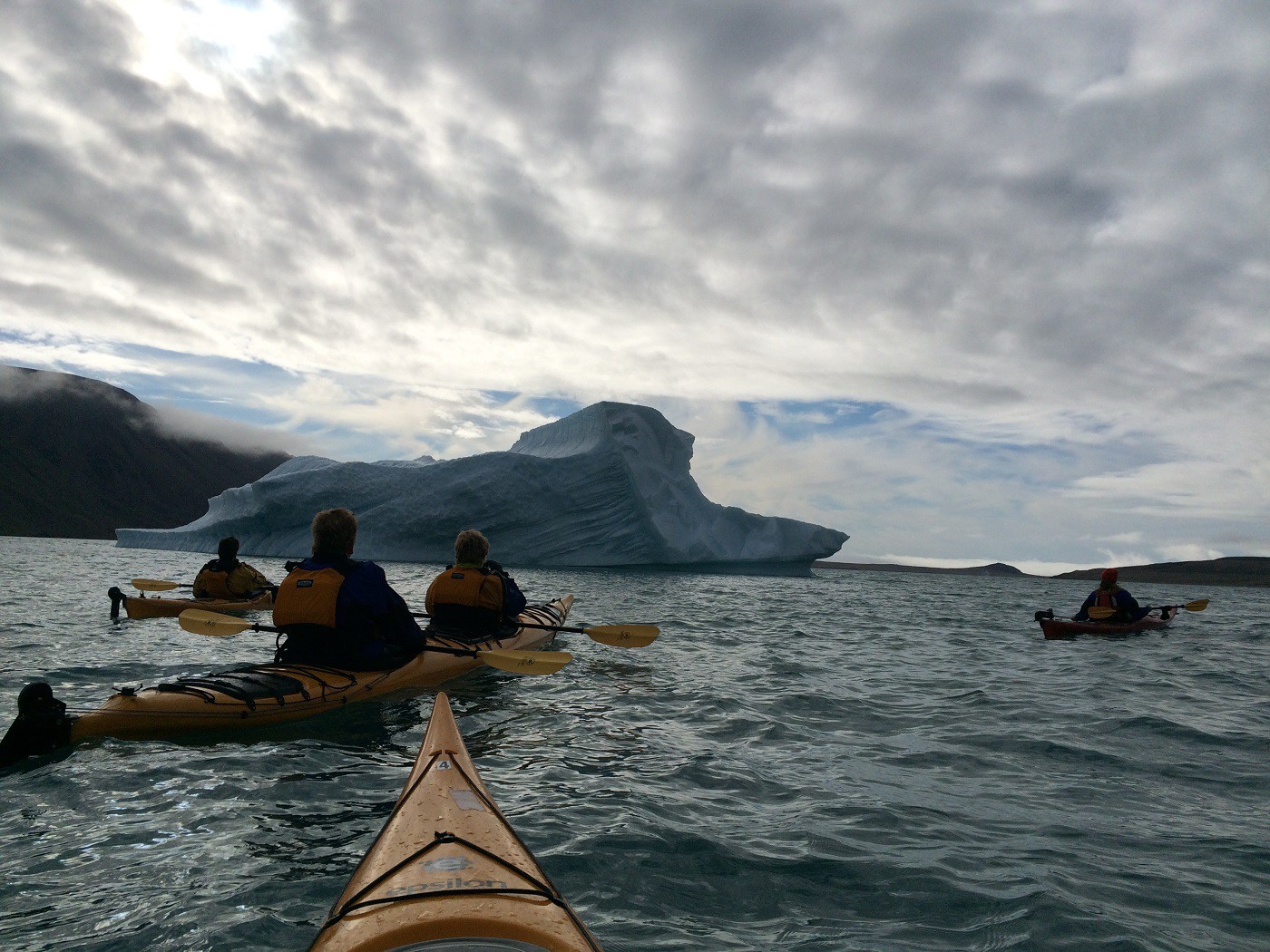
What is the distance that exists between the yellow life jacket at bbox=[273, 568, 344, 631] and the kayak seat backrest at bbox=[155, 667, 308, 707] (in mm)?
352

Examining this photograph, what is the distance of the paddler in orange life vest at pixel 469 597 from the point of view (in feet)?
22.2

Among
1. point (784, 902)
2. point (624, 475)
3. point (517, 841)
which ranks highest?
point (624, 475)

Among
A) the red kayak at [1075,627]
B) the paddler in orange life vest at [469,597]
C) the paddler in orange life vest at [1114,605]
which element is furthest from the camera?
the paddler in orange life vest at [1114,605]

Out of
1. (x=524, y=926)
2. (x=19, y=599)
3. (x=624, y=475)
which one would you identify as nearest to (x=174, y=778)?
(x=524, y=926)

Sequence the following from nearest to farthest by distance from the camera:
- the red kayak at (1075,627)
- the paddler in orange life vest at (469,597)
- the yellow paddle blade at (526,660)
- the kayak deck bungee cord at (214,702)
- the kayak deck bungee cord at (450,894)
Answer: the kayak deck bungee cord at (450,894)
the kayak deck bungee cord at (214,702)
the yellow paddle blade at (526,660)
the paddler in orange life vest at (469,597)
the red kayak at (1075,627)

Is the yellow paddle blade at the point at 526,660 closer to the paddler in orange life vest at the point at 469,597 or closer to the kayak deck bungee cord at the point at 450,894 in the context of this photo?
the paddler in orange life vest at the point at 469,597

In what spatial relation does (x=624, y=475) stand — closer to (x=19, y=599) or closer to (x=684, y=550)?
(x=684, y=550)

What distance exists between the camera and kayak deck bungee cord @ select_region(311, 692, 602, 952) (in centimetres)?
165

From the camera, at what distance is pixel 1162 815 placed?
11.8 feet

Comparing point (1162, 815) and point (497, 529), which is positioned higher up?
point (497, 529)

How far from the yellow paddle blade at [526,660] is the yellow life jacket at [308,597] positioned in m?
1.21

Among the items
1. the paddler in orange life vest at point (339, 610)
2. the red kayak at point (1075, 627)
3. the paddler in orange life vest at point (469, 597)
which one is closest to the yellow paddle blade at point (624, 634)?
the paddler in orange life vest at point (469, 597)

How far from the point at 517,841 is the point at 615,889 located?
0.60m

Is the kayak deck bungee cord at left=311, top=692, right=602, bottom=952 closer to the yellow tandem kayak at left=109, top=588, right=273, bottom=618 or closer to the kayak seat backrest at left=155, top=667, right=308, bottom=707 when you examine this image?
the kayak seat backrest at left=155, top=667, right=308, bottom=707
